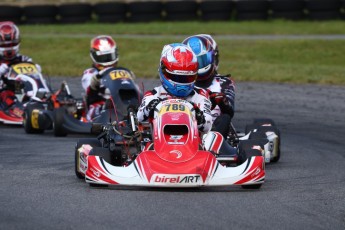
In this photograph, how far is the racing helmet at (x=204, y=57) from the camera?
1015 centimetres

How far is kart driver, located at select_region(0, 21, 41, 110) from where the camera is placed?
13.7m

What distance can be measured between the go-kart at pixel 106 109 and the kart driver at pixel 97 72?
0.28 ft

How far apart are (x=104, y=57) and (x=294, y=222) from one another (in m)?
6.69

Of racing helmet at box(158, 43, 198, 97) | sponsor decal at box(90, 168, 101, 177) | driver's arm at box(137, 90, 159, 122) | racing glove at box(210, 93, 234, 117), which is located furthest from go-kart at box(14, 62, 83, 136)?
sponsor decal at box(90, 168, 101, 177)

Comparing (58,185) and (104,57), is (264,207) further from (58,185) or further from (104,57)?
(104,57)

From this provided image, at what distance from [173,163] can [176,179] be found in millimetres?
184

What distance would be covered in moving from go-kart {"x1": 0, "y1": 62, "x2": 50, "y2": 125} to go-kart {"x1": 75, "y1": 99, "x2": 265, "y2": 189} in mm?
4970

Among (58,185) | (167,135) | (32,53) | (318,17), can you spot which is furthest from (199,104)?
(318,17)

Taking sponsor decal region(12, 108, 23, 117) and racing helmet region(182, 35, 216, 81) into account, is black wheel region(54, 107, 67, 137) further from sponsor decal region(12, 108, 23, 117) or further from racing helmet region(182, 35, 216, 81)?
racing helmet region(182, 35, 216, 81)

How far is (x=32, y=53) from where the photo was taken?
22812 mm

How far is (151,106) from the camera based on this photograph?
8.45 m

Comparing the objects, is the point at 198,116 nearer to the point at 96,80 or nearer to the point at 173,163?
the point at 173,163

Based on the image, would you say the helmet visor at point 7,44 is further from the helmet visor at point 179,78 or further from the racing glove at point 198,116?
the racing glove at point 198,116

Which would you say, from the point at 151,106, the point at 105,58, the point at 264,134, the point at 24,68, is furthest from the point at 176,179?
the point at 24,68
